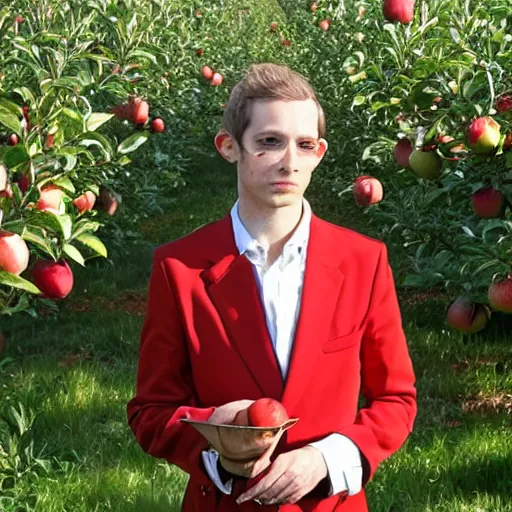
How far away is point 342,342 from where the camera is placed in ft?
5.51

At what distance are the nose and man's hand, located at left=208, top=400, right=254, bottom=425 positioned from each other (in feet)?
1.16

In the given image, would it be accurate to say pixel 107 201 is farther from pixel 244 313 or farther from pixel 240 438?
pixel 240 438

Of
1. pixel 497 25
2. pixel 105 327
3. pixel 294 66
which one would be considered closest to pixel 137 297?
pixel 105 327

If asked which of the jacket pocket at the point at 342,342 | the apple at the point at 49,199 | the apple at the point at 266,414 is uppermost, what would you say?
the jacket pocket at the point at 342,342

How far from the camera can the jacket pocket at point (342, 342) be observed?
5.46ft

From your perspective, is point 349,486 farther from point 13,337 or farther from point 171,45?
point 171,45

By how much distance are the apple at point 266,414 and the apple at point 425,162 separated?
2.51 meters

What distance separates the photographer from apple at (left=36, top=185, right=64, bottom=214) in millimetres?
2807

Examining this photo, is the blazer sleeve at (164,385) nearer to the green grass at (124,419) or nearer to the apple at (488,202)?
the green grass at (124,419)

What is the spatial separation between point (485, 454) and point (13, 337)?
291cm

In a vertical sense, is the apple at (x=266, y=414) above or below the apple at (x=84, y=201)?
above

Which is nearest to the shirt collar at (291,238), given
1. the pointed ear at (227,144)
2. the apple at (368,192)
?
the pointed ear at (227,144)

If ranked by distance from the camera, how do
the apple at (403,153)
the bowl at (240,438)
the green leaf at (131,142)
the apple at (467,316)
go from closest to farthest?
the bowl at (240,438) → the green leaf at (131,142) → the apple at (467,316) → the apple at (403,153)

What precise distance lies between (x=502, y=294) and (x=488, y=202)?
24.9 inches
